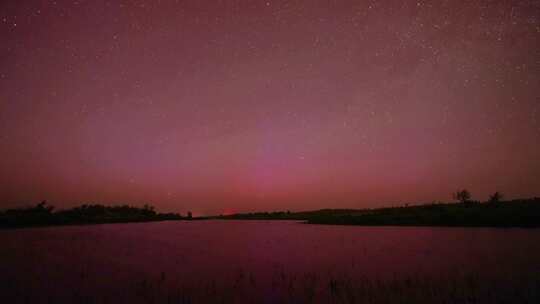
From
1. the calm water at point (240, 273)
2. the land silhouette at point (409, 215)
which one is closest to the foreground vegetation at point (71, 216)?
the land silhouette at point (409, 215)

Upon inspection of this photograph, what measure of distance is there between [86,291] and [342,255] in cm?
1390

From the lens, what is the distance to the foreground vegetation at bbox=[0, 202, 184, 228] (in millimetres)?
68850

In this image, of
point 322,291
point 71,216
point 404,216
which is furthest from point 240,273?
point 71,216

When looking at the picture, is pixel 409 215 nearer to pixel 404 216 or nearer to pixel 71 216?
pixel 404 216

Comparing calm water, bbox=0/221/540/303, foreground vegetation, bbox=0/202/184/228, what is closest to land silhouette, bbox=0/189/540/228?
foreground vegetation, bbox=0/202/184/228

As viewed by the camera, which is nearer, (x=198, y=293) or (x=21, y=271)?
(x=198, y=293)

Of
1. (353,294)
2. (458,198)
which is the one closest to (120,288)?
(353,294)

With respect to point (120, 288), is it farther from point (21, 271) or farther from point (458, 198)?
point (458, 198)

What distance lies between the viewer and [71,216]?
9275 centimetres

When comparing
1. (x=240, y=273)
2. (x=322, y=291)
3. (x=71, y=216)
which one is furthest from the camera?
(x=71, y=216)

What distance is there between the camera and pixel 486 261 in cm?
1434

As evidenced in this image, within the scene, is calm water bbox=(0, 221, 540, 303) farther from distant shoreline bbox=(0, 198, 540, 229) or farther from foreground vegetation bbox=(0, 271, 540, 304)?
distant shoreline bbox=(0, 198, 540, 229)

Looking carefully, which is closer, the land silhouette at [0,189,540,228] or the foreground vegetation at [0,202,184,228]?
the land silhouette at [0,189,540,228]

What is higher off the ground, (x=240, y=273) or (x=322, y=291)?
(x=322, y=291)
